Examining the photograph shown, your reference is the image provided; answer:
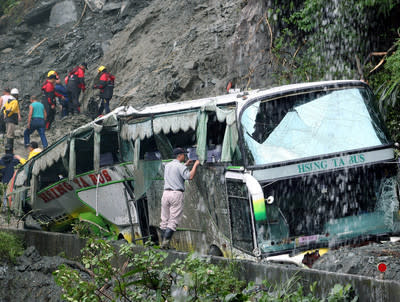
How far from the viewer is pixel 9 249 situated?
1415 cm

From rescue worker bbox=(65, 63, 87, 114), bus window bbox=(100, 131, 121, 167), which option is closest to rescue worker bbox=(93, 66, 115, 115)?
rescue worker bbox=(65, 63, 87, 114)

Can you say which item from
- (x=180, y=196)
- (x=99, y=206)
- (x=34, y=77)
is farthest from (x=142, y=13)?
(x=180, y=196)

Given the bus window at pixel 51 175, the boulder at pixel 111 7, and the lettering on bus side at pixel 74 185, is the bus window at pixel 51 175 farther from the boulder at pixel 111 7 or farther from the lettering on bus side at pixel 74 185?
the boulder at pixel 111 7

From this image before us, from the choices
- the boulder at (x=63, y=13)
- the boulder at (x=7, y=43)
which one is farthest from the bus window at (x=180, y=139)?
the boulder at (x=7, y=43)

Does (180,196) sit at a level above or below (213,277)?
above

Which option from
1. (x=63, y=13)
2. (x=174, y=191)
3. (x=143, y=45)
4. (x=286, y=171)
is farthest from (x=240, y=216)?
(x=63, y=13)

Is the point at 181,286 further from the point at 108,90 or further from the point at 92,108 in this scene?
the point at 92,108

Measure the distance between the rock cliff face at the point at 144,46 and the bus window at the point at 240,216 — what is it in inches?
370

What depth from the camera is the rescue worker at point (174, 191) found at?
11.7m

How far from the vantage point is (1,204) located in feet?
55.8

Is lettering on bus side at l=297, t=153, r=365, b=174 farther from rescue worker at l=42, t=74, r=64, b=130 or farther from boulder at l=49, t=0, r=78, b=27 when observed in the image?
boulder at l=49, t=0, r=78, b=27

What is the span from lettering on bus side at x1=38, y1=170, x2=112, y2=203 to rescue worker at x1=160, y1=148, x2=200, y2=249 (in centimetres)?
228

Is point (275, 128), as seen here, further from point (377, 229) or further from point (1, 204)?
point (1, 204)

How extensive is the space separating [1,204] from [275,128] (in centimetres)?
870
